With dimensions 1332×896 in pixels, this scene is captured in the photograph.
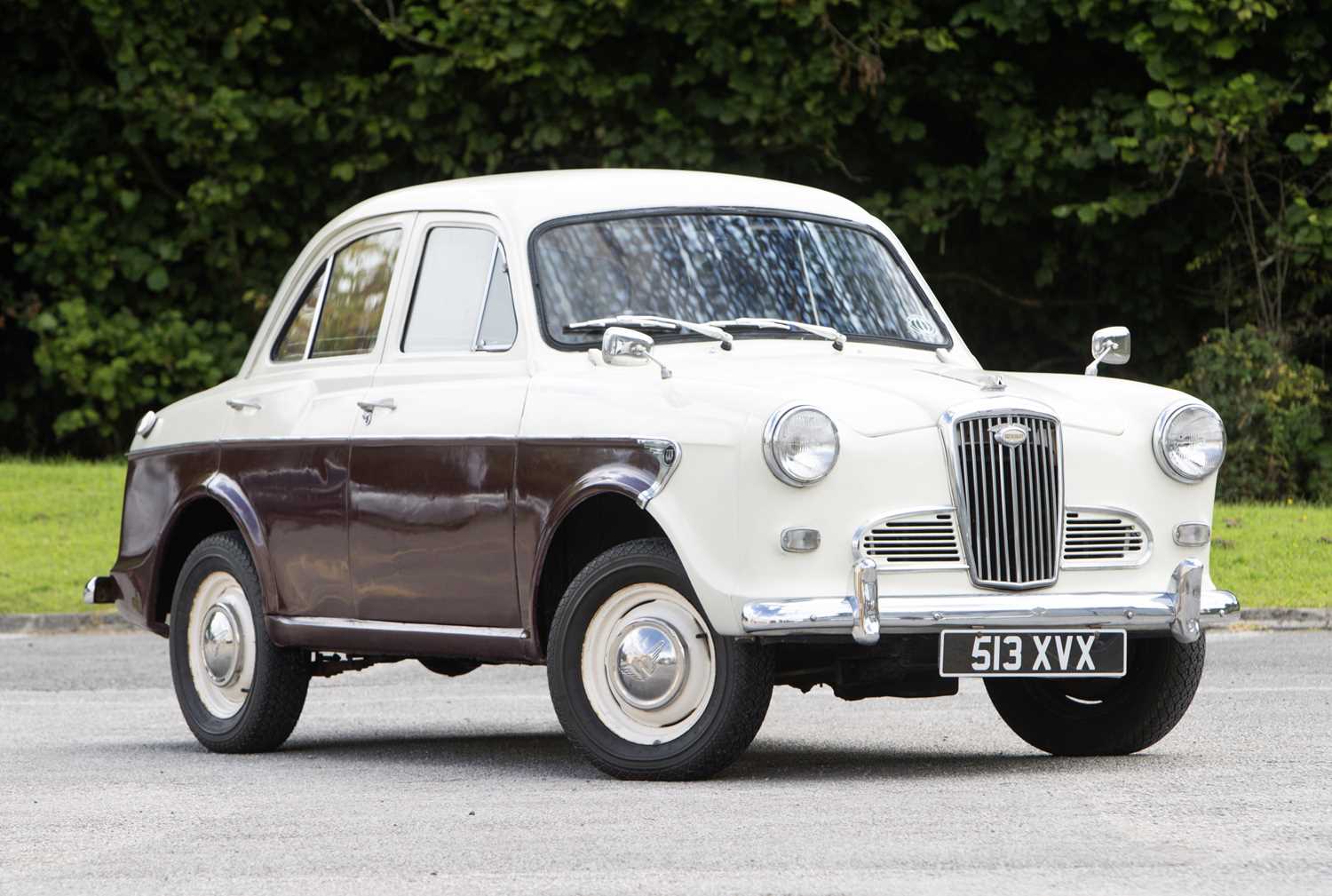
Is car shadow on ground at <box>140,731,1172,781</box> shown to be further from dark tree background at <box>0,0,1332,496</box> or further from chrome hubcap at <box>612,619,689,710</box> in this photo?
dark tree background at <box>0,0,1332,496</box>

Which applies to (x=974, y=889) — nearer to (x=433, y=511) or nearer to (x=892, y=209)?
(x=433, y=511)

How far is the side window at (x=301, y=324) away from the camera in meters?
9.44

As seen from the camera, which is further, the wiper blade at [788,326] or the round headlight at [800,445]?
the wiper blade at [788,326]

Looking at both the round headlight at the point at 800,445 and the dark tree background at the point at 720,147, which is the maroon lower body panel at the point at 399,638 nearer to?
the round headlight at the point at 800,445

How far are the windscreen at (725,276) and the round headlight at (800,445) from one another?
3.91ft

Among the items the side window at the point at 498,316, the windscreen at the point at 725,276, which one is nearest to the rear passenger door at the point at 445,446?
the side window at the point at 498,316

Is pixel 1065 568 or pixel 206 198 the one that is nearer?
pixel 1065 568

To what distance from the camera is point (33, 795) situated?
766 cm

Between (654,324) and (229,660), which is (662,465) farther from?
(229,660)

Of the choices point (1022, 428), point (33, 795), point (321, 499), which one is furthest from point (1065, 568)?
point (33, 795)

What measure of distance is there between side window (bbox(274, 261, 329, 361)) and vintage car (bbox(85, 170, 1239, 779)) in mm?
19

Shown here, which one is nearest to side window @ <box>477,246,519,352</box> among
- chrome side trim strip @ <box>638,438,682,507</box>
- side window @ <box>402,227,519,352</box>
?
side window @ <box>402,227,519,352</box>

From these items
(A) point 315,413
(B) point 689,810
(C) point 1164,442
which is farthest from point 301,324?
(C) point 1164,442

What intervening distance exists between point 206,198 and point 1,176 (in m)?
2.94
